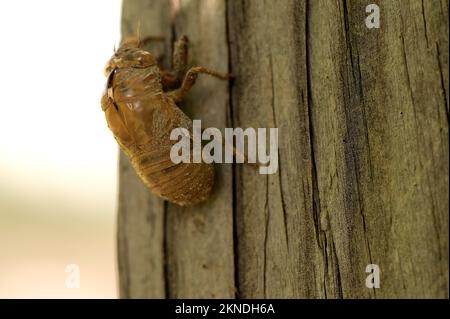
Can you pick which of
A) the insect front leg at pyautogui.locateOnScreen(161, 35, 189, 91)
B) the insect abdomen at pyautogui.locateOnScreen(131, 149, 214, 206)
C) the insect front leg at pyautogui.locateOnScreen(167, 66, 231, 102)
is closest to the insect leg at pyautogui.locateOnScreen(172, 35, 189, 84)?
the insect front leg at pyautogui.locateOnScreen(161, 35, 189, 91)

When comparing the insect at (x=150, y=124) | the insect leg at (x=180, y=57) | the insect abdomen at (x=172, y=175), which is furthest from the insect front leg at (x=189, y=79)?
the insect abdomen at (x=172, y=175)

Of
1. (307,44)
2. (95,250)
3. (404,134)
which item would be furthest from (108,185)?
(404,134)

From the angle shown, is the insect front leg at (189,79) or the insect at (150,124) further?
the insect front leg at (189,79)

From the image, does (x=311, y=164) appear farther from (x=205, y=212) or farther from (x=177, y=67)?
(x=177, y=67)

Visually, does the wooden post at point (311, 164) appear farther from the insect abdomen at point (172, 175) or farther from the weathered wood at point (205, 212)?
the insect abdomen at point (172, 175)

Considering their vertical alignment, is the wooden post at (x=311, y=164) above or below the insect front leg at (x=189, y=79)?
below

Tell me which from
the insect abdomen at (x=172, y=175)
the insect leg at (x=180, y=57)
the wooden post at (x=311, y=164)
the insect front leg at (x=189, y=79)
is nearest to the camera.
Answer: the wooden post at (x=311, y=164)

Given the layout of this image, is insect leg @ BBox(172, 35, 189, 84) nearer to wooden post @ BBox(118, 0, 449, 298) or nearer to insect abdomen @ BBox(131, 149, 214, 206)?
wooden post @ BBox(118, 0, 449, 298)

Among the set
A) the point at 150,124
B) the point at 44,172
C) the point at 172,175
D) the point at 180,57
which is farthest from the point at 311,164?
the point at 44,172
